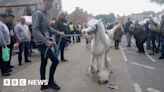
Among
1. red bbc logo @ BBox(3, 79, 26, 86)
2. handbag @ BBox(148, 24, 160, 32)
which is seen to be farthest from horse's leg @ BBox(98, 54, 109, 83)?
handbag @ BBox(148, 24, 160, 32)

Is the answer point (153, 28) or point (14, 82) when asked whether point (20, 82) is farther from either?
point (153, 28)

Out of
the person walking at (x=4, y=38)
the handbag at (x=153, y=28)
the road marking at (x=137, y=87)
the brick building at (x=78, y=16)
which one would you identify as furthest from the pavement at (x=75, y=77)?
the brick building at (x=78, y=16)

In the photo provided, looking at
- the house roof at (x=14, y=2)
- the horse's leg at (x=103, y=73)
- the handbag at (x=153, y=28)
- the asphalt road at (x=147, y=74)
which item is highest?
the house roof at (x=14, y=2)

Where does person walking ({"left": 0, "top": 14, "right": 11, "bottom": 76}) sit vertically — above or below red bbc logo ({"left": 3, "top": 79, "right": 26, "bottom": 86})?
above

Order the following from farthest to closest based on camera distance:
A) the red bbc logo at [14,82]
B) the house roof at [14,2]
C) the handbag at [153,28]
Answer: the house roof at [14,2]
the handbag at [153,28]
the red bbc logo at [14,82]

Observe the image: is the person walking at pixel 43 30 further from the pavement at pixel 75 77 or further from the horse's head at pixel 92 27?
the horse's head at pixel 92 27

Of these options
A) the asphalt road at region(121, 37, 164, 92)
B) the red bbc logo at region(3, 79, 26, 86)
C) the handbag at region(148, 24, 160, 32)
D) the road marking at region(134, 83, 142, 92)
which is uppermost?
the handbag at region(148, 24, 160, 32)

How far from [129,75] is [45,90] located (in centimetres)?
349

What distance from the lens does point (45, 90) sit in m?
7.91

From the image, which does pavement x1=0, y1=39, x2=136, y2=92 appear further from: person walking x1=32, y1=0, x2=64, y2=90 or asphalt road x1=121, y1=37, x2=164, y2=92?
person walking x1=32, y1=0, x2=64, y2=90

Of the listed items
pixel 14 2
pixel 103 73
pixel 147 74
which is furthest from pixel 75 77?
pixel 14 2

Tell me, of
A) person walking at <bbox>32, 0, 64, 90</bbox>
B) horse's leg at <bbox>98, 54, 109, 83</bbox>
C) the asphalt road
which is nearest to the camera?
person walking at <bbox>32, 0, 64, 90</bbox>

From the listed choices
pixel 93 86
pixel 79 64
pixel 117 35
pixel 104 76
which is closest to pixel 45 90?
pixel 93 86

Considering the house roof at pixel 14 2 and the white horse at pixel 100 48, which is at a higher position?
the house roof at pixel 14 2
